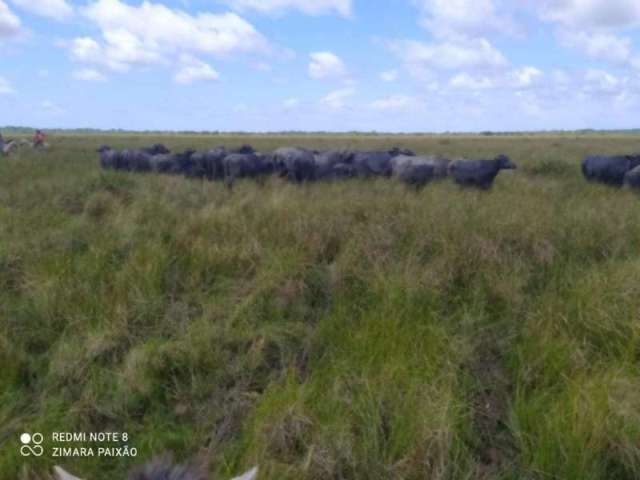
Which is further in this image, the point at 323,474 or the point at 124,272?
the point at 124,272

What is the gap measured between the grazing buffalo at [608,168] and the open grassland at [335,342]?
8.40 meters

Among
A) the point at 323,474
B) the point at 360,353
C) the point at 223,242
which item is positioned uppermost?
the point at 223,242

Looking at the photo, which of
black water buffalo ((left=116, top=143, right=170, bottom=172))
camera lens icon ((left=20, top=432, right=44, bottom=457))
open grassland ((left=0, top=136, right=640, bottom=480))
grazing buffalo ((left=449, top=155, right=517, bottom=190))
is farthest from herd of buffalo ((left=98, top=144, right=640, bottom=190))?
camera lens icon ((left=20, top=432, right=44, bottom=457))

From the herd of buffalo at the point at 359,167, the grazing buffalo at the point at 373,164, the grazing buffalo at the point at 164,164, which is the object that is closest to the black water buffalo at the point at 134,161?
the grazing buffalo at the point at 164,164

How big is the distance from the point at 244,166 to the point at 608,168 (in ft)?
33.1

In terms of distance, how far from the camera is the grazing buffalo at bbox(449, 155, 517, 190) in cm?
1316

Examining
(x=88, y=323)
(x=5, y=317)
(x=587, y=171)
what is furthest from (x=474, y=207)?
(x=587, y=171)

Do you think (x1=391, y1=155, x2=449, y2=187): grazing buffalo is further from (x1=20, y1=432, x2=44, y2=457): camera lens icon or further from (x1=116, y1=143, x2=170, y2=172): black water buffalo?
(x1=20, y1=432, x2=44, y2=457): camera lens icon

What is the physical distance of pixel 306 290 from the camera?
543 cm

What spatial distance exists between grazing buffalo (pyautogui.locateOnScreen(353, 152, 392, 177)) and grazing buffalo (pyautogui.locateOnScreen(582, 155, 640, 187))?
5603mm

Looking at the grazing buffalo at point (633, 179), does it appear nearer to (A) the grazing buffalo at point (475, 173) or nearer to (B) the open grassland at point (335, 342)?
(A) the grazing buffalo at point (475, 173)

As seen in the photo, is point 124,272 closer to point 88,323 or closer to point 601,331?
point 88,323

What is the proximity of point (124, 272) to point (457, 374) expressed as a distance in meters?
3.49

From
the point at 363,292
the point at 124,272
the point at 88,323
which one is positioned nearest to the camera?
the point at 88,323
